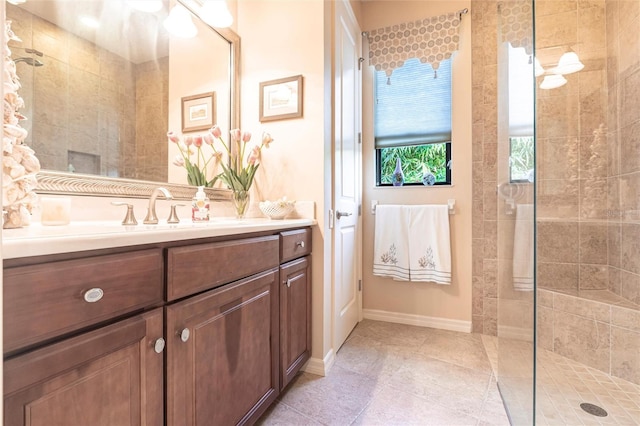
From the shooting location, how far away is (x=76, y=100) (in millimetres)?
1108

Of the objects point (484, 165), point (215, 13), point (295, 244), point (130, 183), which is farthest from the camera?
point (484, 165)

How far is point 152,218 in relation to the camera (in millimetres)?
1109

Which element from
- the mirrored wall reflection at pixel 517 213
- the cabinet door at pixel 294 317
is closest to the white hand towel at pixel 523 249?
the mirrored wall reflection at pixel 517 213

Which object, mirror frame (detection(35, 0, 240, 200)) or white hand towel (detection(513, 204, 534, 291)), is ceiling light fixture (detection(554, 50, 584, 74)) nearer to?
white hand towel (detection(513, 204, 534, 291))

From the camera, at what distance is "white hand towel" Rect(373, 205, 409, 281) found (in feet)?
7.73

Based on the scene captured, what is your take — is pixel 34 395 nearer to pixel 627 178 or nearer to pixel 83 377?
pixel 83 377

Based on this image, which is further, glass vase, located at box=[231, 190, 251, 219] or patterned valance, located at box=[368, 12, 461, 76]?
patterned valance, located at box=[368, 12, 461, 76]

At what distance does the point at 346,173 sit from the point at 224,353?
1.41 meters

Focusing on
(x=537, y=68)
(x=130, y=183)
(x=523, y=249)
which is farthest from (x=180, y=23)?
(x=523, y=249)

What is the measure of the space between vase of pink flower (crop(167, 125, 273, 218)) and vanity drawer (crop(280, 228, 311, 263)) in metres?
0.41

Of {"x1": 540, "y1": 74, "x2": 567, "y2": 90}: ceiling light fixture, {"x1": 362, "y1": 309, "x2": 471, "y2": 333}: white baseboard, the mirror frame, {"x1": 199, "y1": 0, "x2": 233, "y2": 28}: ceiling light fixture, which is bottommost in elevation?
{"x1": 362, "y1": 309, "x2": 471, "y2": 333}: white baseboard

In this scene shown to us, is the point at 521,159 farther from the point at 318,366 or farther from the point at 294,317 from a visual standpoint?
the point at 318,366

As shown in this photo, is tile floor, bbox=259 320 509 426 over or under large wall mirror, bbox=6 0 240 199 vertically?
under

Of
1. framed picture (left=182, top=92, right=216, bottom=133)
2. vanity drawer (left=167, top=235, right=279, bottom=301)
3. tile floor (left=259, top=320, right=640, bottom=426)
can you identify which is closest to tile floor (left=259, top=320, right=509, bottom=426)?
tile floor (left=259, top=320, right=640, bottom=426)
